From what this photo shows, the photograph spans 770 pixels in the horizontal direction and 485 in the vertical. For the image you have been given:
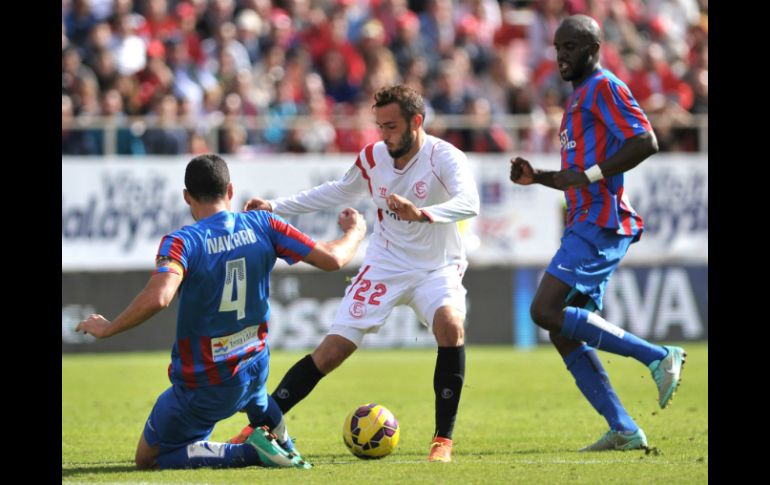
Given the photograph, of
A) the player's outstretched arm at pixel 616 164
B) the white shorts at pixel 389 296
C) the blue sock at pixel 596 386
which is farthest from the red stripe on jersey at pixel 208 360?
the blue sock at pixel 596 386

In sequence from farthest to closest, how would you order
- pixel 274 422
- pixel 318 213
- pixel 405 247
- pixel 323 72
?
pixel 323 72
pixel 318 213
pixel 405 247
pixel 274 422

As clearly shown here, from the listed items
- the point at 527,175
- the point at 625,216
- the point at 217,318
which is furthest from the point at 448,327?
the point at 217,318

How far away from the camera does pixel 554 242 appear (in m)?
17.4

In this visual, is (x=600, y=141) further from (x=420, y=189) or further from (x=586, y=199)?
(x=420, y=189)

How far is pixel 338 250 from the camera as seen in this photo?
730cm

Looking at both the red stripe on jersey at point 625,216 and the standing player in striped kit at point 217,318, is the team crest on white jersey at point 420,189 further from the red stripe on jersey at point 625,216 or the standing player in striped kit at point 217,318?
the red stripe on jersey at point 625,216

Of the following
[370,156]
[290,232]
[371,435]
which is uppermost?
[370,156]

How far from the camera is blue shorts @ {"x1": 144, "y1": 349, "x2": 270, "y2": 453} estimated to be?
7191mm

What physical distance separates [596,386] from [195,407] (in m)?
2.80

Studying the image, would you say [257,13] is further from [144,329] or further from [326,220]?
[144,329]

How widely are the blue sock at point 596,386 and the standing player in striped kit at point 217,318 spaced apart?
2004 millimetres

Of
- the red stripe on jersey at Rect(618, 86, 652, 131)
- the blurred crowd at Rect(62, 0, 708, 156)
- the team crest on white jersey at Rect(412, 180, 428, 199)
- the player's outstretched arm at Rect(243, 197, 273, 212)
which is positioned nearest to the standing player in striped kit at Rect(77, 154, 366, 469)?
the player's outstretched arm at Rect(243, 197, 273, 212)
